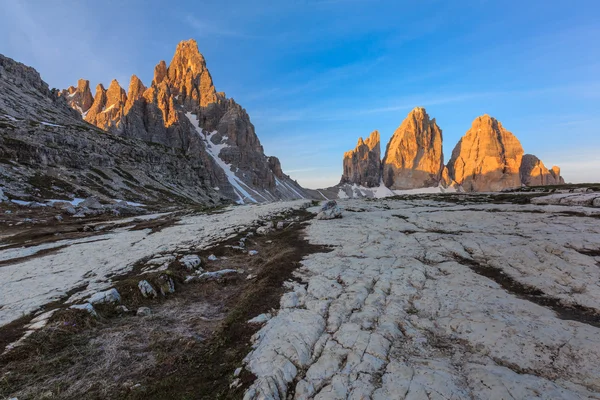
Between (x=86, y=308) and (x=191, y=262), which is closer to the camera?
(x=86, y=308)

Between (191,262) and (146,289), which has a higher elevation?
(191,262)

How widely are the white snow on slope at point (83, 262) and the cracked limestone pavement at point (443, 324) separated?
43.9ft

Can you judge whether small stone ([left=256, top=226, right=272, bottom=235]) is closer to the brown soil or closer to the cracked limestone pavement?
the cracked limestone pavement

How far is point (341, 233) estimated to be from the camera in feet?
88.8

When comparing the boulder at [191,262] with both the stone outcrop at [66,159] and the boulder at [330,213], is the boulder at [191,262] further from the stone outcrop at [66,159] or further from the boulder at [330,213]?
the stone outcrop at [66,159]

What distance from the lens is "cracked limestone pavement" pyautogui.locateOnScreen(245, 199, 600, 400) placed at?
750cm

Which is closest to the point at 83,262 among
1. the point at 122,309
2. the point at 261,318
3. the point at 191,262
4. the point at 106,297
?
the point at 191,262

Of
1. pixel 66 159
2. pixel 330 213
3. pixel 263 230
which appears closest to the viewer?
pixel 263 230

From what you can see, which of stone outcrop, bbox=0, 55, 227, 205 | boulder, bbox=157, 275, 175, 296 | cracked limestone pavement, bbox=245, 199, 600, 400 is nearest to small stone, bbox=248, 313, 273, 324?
cracked limestone pavement, bbox=245, 199, 600, 400

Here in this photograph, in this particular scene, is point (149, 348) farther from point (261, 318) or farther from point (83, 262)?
point (83, 262)

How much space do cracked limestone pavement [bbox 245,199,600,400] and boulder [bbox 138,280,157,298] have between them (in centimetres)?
806

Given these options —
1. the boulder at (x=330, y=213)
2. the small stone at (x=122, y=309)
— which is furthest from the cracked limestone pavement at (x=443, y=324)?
the boulder at (x=330, y=213)

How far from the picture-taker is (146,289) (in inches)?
609

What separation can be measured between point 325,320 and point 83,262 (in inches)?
878
